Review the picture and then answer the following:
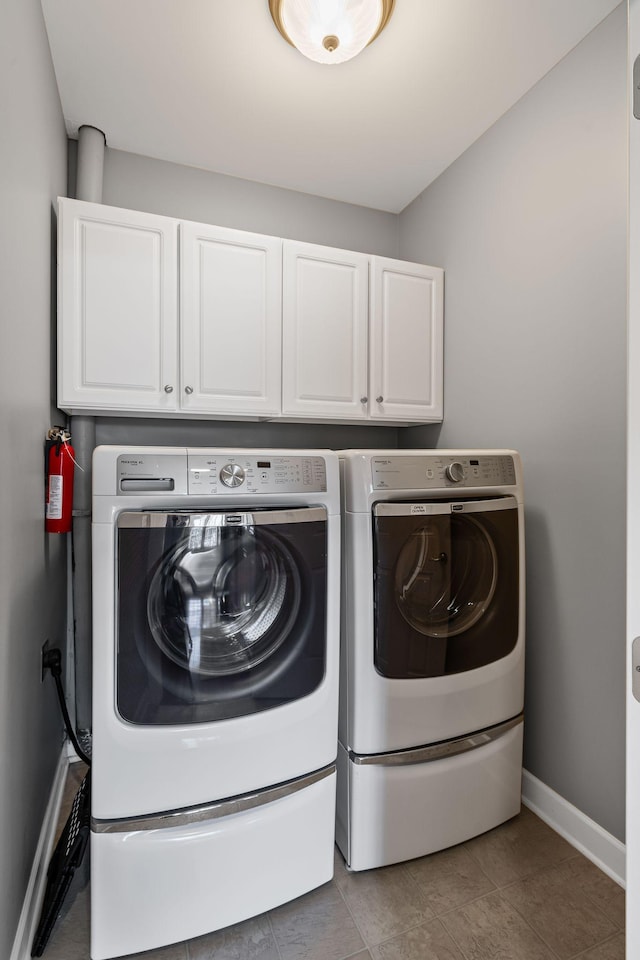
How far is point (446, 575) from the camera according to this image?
1603 mm

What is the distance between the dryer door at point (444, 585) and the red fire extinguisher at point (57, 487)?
1.09 meters

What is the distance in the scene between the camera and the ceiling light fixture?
1.45 meters

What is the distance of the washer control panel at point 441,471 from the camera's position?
1.53 m

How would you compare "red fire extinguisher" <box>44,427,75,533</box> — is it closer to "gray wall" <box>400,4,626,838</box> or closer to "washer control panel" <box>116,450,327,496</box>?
"washer control panel" <box>116,450,327,496</box>

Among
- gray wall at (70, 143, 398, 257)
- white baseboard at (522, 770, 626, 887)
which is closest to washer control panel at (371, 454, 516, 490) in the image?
white baseboard at (522, 770, 626, 887)

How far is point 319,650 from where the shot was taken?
1.46 m

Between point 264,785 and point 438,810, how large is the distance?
637 millimetres

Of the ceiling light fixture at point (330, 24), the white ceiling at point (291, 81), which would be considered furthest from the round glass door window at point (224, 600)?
the white ceiling at point (291, 81)

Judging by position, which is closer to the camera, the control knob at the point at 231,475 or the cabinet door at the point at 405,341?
the control knob at the point at 231,475

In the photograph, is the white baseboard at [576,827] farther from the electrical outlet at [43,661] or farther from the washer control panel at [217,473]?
the electrical outlet at [43,661]

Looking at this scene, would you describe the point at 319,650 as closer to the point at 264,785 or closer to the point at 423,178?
the point at 264,785

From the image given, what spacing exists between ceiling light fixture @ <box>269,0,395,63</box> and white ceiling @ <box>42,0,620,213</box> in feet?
0.38

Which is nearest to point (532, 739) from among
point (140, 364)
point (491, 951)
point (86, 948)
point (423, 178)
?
point (491, 951)

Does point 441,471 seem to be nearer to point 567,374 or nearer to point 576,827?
point 567,374
